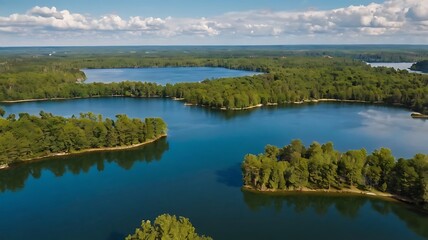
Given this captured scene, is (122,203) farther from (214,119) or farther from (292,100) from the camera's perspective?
(292,100)

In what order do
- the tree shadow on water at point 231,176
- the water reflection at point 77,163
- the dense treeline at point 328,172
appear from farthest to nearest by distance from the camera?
the water reflection at point 77,163 → the tree shadow on water at point 231,176 → the dense treeline at point 328,172

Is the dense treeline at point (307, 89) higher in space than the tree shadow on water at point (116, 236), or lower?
higher

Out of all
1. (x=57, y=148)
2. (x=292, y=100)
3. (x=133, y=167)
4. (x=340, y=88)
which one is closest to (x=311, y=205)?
(x=133, y=167)

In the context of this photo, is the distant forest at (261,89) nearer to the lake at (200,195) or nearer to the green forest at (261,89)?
the green forest at (261,89)

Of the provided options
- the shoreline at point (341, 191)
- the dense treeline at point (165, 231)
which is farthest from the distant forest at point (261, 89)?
the dense treeline at point (165, 231)

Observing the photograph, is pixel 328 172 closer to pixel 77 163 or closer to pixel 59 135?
pixel 77 163

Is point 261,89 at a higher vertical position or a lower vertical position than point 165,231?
higher

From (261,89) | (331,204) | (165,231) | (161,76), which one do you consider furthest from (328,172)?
(161,76)
